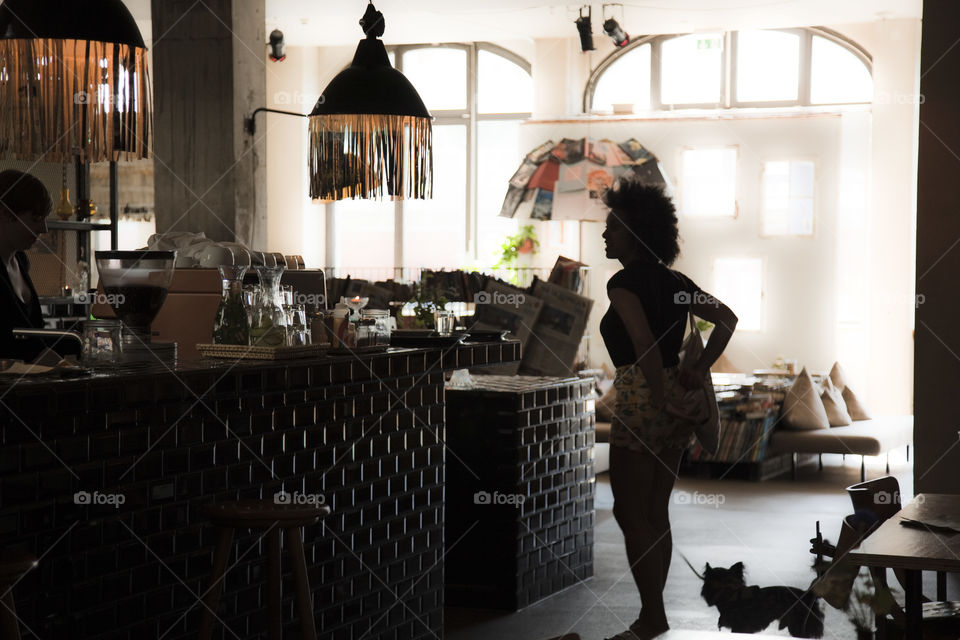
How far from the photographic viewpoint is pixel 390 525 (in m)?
3.60

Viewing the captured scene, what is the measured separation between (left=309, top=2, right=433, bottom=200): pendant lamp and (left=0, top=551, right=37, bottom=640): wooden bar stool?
2064mm

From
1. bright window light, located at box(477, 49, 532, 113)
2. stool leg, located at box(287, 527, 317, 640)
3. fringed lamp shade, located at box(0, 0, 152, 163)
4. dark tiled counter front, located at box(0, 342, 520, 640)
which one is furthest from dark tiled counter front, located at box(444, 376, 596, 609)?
bright window light, located at box(477, 49, 532, 113)

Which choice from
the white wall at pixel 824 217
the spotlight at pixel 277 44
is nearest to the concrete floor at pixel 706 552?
the white wall at pixel 824 217

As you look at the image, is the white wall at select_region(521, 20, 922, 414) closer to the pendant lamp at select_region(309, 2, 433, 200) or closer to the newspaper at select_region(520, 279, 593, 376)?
the newspaper at select_region(520, 279, 593, 376)

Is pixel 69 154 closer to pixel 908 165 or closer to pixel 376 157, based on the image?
pixel 376 157

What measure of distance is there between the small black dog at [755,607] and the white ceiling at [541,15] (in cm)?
678

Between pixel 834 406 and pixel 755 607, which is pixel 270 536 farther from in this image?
pixel 834 406

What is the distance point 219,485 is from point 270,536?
374 millimetres

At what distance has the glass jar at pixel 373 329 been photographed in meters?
3.47

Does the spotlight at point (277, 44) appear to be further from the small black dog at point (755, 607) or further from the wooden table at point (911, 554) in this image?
the wooden table at point (911, 554)

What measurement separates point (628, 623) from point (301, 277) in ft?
7.56

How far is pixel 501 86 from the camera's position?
12484 mm

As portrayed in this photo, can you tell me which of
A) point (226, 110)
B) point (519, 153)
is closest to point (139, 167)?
point (519, 153)

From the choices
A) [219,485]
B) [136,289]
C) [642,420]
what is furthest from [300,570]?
[642,420]
